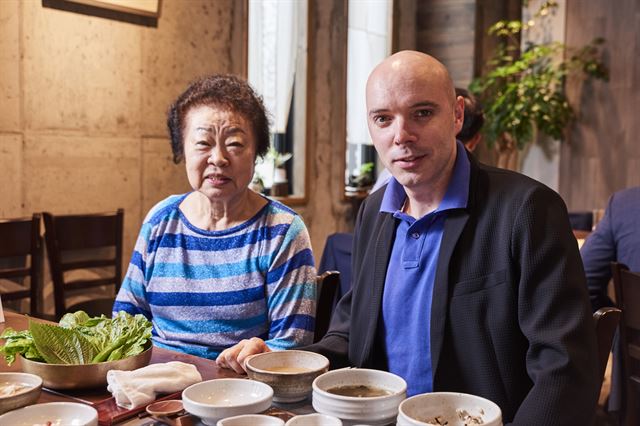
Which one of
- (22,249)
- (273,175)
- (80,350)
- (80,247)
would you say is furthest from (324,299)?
(273,175)

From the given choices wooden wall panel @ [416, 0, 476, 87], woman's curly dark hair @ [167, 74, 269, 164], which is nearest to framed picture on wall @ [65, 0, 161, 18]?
woman's curly dark hair @ [167, 74, 269, 164]

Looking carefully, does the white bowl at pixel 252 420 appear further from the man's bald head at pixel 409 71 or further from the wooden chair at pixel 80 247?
the wooden chair at pixel 80 247

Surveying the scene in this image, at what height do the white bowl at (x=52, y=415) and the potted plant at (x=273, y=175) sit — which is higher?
the potted plant at (x=273, y=175)

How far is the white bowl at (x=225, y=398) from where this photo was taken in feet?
4.17

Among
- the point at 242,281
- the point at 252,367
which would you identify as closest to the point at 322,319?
the point at 242,281

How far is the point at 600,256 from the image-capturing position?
3281 millimetres

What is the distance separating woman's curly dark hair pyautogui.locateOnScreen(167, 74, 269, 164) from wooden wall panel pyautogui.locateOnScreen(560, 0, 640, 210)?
17.1 feet

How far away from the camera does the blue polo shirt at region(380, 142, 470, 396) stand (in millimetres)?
1713

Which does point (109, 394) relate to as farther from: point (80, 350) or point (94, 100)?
point (94, 100)

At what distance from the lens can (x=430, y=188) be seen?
1767 millimetres

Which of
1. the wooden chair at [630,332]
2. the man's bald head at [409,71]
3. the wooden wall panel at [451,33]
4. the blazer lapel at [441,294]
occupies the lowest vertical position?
the wooden chair at [630,332]

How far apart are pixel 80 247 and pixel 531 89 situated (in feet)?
14.3

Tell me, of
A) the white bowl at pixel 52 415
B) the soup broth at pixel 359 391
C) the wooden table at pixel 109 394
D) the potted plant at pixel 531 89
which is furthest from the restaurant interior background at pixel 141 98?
the soup broth at pixel 359 391

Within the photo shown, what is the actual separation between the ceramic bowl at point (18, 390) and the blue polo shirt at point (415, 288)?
777 millimetres
